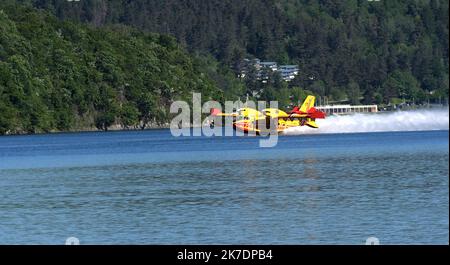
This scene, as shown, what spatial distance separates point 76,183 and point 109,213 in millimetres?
14099

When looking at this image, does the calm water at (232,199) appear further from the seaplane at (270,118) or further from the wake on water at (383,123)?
the wake on water at (383,123)

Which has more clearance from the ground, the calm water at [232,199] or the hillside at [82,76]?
the hillside at [82,76]

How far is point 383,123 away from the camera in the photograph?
113188 millimetres

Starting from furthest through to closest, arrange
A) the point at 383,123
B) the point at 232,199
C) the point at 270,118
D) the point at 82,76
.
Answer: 1. the point at 82,76
2. the point at 383,123
3. the point at 270,118
4. the point at 232,199

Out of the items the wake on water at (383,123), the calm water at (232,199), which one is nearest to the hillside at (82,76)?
the wake on water at (383,123)

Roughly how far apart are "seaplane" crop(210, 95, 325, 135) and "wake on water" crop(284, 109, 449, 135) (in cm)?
379

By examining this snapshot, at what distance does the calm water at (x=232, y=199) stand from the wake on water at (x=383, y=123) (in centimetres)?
2932

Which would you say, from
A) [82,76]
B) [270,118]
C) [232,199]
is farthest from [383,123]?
[232,199]

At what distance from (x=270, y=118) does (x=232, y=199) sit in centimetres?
5574

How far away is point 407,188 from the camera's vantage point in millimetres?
43781

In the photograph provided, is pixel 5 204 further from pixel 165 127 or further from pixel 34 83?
pixel 165 127

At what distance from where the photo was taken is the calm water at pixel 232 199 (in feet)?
106

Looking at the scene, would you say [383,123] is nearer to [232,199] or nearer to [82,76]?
[82,76]
